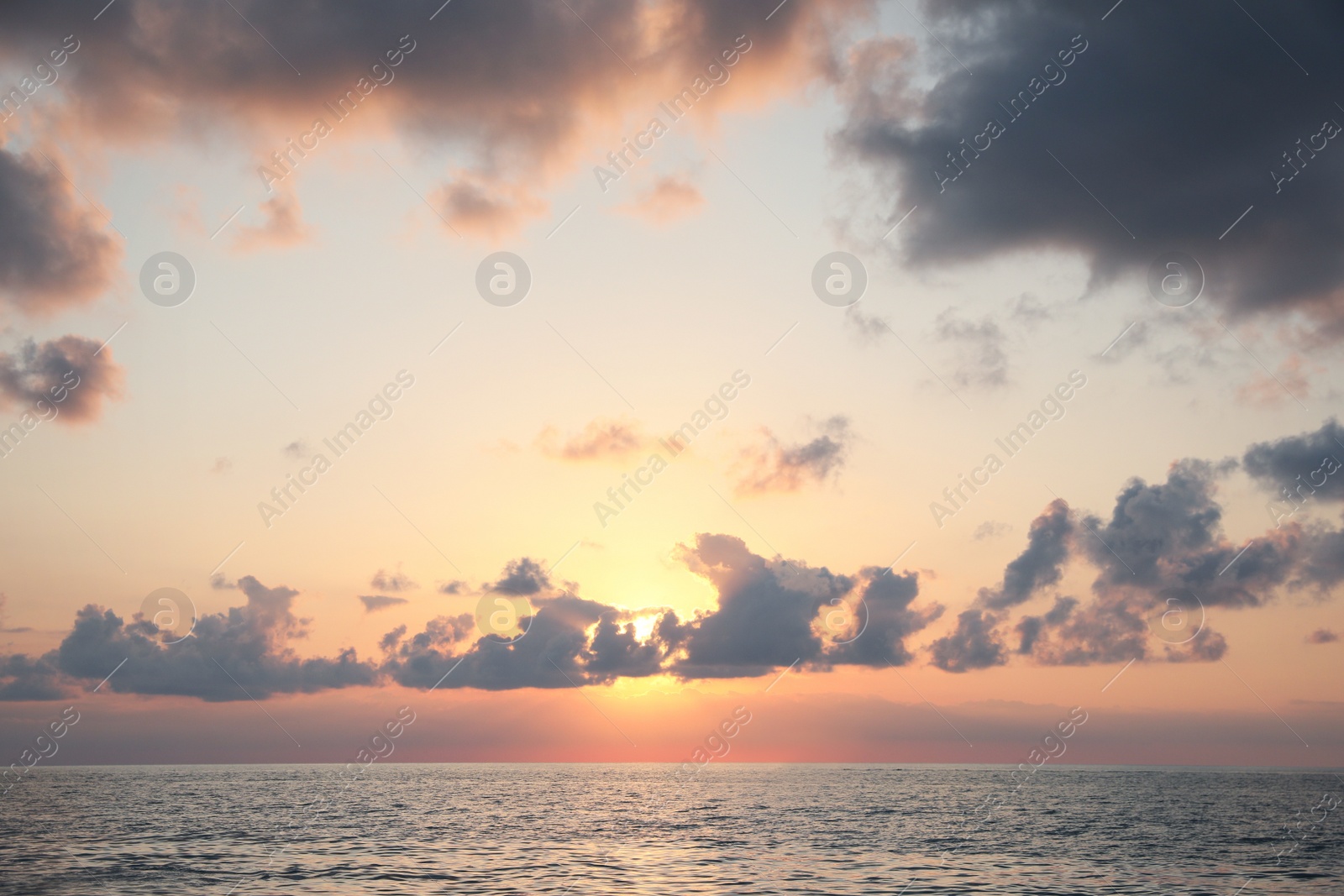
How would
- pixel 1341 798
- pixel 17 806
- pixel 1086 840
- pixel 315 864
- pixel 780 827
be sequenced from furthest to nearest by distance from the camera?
pixel 1341 798
pixel 17 806
pixel 780 827
pixel 1086 840
pixel 315 864

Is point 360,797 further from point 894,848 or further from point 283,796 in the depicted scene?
point 894,848

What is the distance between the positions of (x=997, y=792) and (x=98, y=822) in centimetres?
16985

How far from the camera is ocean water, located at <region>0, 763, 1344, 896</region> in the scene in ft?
197

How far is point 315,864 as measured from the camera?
220 feet

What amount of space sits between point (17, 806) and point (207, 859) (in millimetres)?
90355

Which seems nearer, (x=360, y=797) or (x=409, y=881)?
(x=409, y=881)

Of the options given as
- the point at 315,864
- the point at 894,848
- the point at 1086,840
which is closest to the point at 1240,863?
the point at 1086,840

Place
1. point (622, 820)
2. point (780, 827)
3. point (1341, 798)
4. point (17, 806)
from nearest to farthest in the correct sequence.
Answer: point (780, 827), point (622, 820), point (17, 806), point (1341, 798)

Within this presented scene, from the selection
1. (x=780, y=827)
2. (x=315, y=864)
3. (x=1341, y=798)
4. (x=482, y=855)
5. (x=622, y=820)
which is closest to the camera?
(x=315, y=864)

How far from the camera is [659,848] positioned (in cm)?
8062

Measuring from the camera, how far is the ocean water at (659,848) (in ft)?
197

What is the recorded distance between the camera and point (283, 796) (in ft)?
536

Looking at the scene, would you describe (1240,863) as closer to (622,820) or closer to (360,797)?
(622,820)

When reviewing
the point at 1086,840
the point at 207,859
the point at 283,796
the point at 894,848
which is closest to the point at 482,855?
the point at 207,859
